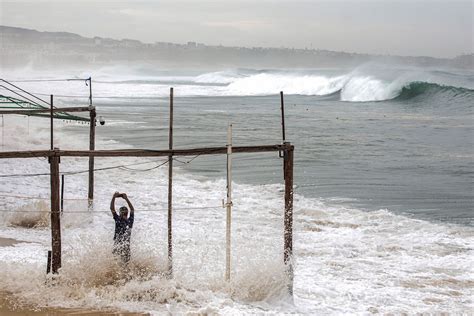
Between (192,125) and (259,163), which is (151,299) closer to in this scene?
(259,163)

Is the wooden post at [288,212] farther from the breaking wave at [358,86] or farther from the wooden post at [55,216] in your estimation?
the breaking wave at [358,86]

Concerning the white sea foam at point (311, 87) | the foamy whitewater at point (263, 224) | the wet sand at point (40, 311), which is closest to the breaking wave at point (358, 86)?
the white sea foam at point (311, 87)

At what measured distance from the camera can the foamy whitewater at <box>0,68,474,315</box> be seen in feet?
30.6

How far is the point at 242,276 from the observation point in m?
9.60

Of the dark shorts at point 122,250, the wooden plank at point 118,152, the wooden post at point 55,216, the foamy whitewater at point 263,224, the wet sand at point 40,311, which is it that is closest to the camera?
the wet sand at point 40,311

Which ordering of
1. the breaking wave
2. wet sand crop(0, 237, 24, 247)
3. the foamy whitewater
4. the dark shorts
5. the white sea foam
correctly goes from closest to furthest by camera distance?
1. the foamy whitewater
2. the dark shorts
3. wet sand crop(0, 237, 24, 247)
4. the breaking wave
5. the white sea foam

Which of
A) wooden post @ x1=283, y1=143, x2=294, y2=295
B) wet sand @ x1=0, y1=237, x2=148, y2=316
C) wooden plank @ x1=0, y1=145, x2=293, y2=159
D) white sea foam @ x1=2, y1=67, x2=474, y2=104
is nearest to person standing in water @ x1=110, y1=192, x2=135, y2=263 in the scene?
wooden plank @ x1=0, y1=145, x2=293, y2=159

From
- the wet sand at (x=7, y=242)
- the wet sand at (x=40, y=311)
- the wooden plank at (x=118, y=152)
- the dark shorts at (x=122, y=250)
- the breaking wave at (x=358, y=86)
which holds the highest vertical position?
the breaking wave at (x=358, y=86)

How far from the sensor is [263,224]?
540 inches

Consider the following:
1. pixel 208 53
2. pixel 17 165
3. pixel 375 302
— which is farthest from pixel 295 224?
pixel 208 53

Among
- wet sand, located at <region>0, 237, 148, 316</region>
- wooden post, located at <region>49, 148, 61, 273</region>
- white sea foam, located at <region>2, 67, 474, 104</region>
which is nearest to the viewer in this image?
wet sand, located at <region>0, 237, 148, 316</region>

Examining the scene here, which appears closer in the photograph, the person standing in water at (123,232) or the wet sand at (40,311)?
the wet sand at (40,311)

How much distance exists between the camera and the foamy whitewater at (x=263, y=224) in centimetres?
931

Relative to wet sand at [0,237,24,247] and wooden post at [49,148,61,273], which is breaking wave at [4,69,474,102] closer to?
wet sand at [0,237,24,247]
